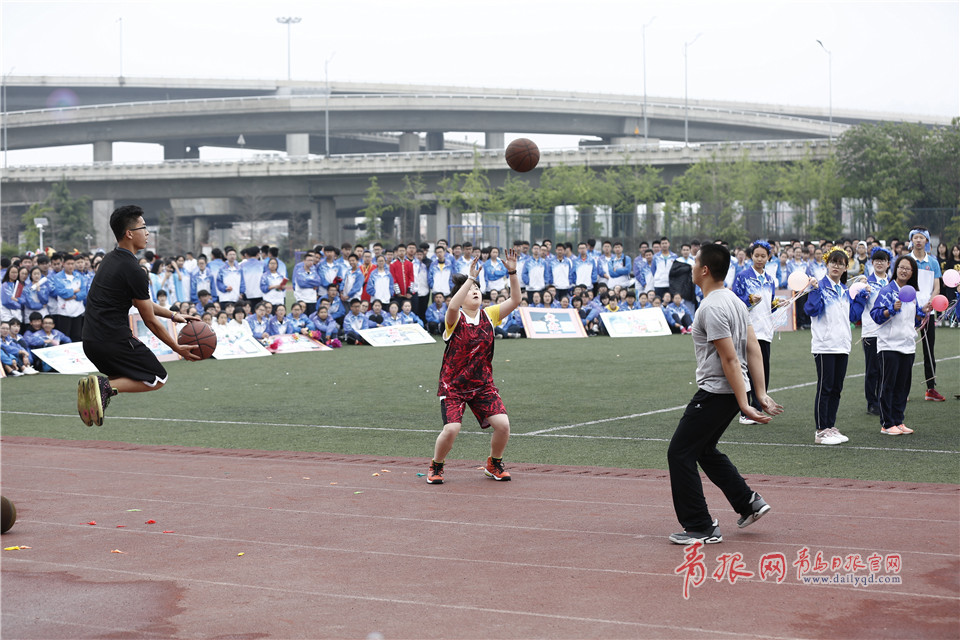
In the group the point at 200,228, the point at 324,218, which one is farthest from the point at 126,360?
the point at 200,228

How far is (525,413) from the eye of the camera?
1395 cm

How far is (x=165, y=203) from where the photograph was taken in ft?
303

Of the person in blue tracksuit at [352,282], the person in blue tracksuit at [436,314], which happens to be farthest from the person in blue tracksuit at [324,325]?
the person in blue tracksuit at [436,314]

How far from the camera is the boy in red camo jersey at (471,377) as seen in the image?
948cm

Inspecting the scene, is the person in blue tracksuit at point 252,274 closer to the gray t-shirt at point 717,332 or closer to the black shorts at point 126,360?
the black shorts at point 126,360

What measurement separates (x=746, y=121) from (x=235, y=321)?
7633 cm

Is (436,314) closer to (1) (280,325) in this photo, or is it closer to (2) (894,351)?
(1) (280,325)

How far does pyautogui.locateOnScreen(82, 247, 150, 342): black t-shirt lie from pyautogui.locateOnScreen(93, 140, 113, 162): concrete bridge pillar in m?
83.6

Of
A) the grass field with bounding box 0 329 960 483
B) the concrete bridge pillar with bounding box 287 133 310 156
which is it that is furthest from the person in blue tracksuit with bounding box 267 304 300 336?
the concrete bridge pillar with bounding box 287 133 310 156

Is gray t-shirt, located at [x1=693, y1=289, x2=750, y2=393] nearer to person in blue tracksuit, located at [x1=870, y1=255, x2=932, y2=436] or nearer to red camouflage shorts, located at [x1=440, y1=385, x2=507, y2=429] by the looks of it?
red camouflage shorts, located at [x1=440, y1=385, x2=507, y2=429]

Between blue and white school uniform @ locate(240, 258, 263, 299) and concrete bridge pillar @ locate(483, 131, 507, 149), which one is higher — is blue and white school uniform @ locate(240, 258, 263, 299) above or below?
below

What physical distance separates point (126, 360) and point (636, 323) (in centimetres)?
1952

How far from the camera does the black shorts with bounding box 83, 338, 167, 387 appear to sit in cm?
888

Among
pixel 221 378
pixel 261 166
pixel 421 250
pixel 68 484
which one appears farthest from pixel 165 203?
pixel 68 484
